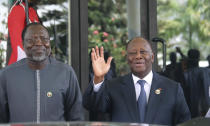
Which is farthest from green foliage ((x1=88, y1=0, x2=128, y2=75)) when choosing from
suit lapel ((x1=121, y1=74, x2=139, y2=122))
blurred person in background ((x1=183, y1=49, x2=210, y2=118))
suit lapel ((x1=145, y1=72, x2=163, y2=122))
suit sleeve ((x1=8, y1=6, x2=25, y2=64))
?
suit lapel ((x1=145, y1=72, x2=163, y2=122))

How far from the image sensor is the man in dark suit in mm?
3637

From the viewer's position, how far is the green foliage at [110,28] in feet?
22.4

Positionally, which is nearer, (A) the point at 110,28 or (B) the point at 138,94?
(B) the point at 138,94

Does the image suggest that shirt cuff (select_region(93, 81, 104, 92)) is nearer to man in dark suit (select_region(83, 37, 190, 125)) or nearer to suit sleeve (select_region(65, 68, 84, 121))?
man in dark suit (select_region(83, 37, 190, 125))

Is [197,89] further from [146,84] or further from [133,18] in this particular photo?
[146,84]

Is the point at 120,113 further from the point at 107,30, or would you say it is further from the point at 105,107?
the point at 107,30

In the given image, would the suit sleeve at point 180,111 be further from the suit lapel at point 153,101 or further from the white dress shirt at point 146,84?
the white dress shirt at point 146,84

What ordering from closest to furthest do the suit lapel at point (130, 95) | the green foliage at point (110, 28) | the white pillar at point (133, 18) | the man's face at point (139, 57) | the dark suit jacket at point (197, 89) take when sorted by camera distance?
the suit lapel at point (130, 95) < the man's face at point (139, 57) < the dark suit jacket at point (197, 89) < the white pillar at point (133, 18) < the green foliage at point (110, 28)

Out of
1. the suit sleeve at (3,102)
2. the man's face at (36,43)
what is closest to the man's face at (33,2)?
the man's face at (36,43)

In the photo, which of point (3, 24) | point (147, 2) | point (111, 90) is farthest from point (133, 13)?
point (111, 90)

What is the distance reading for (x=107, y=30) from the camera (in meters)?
7.90

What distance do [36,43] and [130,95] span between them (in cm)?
90

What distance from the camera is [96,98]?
363cm

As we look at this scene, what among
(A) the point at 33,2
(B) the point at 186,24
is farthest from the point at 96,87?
(B) the point at 186,24
